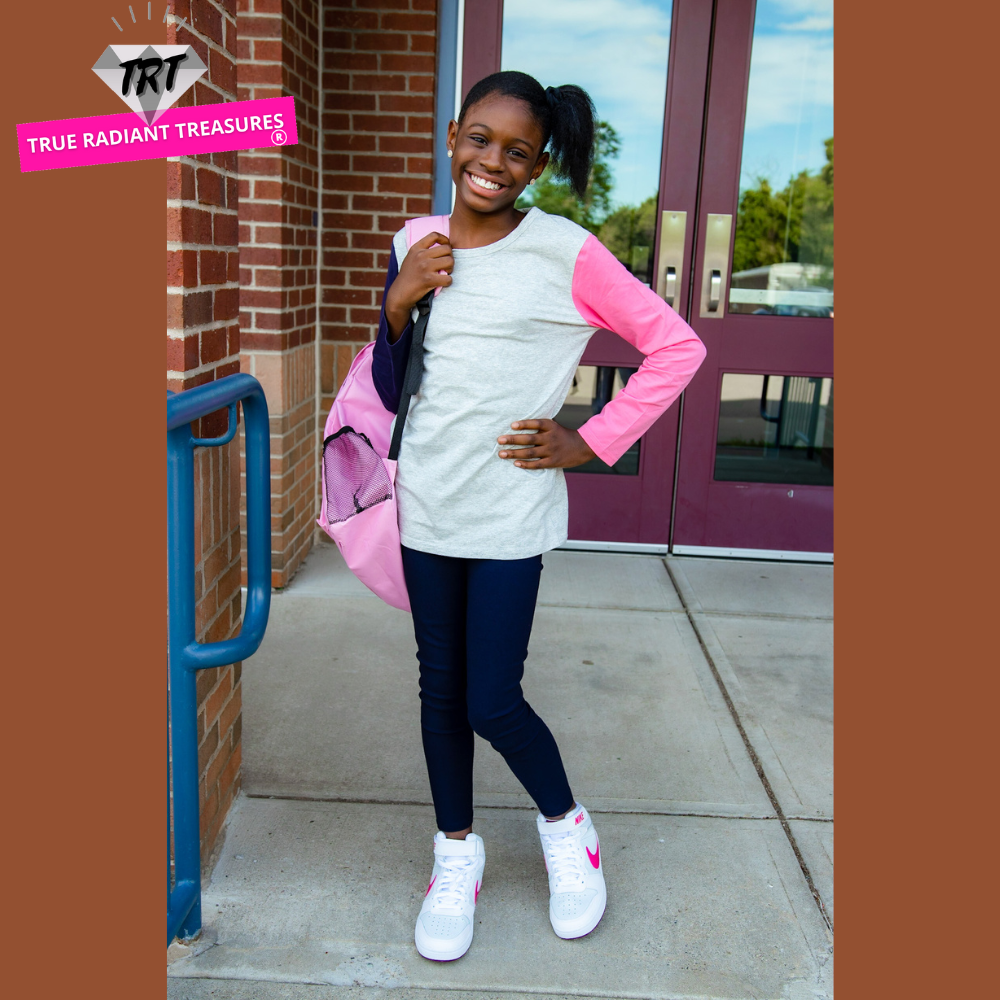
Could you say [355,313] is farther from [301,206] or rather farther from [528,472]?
[528,472]

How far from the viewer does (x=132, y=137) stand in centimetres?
169

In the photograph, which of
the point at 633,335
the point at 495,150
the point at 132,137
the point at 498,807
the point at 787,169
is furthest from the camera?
the point at 787,169

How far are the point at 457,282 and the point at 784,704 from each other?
1.99 meters

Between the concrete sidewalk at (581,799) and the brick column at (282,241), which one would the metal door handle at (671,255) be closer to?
the concrete sidewalk at (581,799)

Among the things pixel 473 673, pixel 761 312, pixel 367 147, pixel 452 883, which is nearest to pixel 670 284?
pixel 761 312

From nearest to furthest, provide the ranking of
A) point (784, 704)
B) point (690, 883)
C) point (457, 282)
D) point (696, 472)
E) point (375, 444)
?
point (457, 282)
point (375, 444)
point (690, 883)
point (784, 704)
point (696, 472)

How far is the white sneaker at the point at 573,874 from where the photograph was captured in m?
2.13

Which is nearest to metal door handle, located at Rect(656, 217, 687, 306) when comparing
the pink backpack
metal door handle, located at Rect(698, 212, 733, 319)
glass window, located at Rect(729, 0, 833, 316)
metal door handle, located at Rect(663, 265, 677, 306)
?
metal door handle, located at Rect(663, 265, 677, 306)

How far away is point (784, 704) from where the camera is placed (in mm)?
3279

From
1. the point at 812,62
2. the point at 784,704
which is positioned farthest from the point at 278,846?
the point at 812,62

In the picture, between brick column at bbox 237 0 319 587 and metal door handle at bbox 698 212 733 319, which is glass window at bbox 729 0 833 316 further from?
brick column at bbox 237 0 319 587

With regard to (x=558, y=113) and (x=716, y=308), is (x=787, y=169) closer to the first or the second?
(x=716, y=308)

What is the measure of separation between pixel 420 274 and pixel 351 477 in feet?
1.45

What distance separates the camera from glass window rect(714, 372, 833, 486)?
462 centimetres
